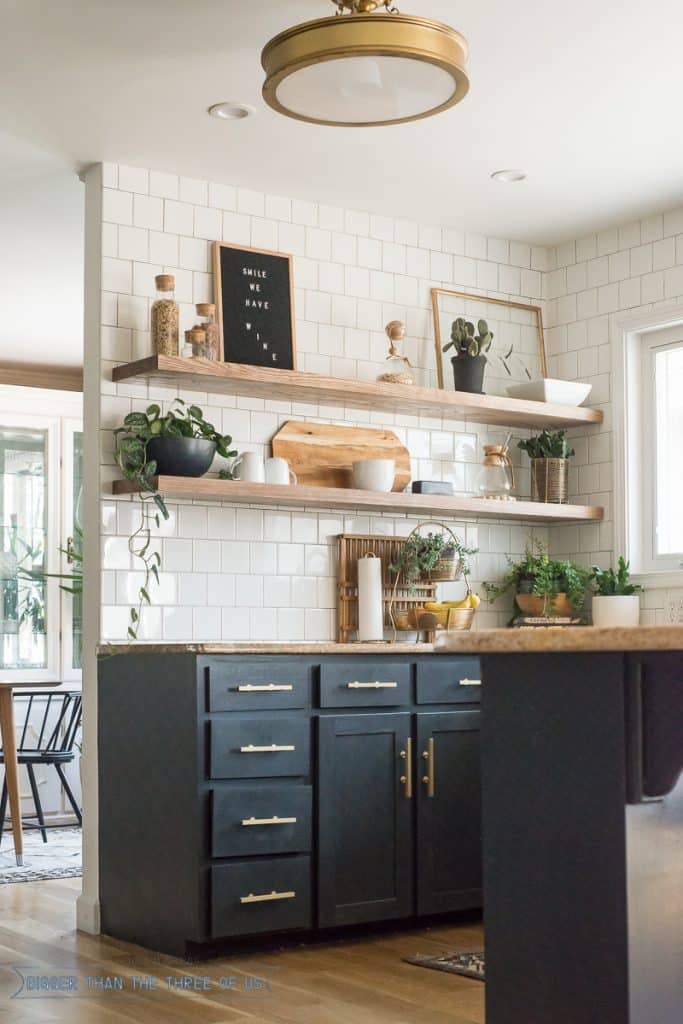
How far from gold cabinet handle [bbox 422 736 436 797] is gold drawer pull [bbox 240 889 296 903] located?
61 cm

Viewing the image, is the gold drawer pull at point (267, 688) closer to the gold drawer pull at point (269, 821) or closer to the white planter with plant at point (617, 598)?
the gold drawer pull at point (269, 821)

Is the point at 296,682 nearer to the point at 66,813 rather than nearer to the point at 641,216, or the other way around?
the point at 641,216

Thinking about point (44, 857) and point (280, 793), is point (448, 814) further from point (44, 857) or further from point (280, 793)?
point (44, 857)

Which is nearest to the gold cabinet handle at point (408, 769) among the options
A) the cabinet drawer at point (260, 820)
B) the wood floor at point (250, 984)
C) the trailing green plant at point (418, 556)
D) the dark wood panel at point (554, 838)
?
the cabinet drawer at point (260, 820)

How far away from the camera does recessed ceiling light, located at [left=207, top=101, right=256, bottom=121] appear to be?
13.4ft

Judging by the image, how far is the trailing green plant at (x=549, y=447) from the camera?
17.6 ft

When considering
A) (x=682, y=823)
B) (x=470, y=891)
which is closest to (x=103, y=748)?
(x=470, y=891)

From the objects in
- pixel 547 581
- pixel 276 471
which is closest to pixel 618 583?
pixel 547 581

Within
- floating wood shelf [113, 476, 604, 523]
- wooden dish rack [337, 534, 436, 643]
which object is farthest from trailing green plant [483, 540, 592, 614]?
wooden dish rack [337, 534, 436, 643]

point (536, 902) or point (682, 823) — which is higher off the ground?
point (682, 823)

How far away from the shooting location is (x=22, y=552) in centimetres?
786

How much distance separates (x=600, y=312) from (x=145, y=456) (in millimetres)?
2164

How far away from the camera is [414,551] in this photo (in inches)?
197

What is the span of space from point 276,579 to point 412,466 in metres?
0.79
